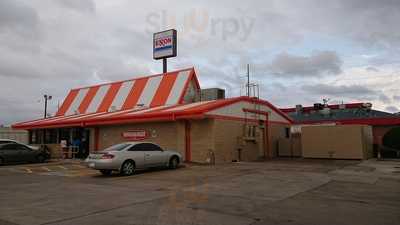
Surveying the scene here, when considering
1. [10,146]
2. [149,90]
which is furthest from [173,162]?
[149,90]

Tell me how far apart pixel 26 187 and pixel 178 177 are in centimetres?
559

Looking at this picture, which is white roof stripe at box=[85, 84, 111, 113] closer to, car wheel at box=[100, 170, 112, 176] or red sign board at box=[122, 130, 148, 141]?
red sign board at box=[122, 130, 148, 141]

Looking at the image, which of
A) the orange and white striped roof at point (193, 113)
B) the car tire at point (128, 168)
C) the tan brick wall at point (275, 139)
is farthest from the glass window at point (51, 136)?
the car tire at point (128, 168)

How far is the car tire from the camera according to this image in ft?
55.2

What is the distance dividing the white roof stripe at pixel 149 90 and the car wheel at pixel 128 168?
43.1 feet

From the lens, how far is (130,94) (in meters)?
32.9

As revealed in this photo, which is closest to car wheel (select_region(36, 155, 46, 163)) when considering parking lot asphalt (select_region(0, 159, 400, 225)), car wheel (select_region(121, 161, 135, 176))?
parking lot asphalt (select_region(0, 159, 400, 225))

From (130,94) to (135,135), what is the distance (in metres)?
7.88

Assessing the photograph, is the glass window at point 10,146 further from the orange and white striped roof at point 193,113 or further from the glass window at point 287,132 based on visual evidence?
the glass window at point 287,132

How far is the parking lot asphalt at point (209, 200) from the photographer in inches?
311

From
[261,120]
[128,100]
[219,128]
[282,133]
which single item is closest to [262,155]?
[261,120]

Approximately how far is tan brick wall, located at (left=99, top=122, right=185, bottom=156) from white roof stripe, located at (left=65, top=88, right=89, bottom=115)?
11.5 m

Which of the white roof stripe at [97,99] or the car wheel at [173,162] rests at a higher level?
the white roof stripe at [97,99]

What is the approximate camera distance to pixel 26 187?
527 inches
